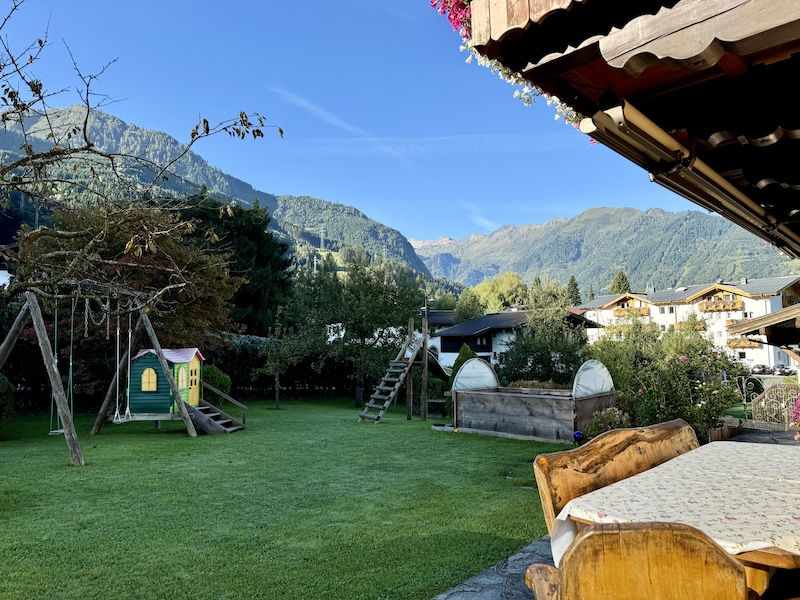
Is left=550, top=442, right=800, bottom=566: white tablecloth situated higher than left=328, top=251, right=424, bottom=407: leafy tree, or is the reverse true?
left=328, top=251, right=424, bottom=407: leafy tree

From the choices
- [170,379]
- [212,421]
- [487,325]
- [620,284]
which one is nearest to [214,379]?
[212,421]

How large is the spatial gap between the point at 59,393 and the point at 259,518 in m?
4.84

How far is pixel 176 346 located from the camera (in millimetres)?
14289

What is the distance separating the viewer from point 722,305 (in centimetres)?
5097

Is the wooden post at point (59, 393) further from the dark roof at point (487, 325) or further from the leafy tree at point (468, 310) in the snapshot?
the leafy tree at point (468, 310)

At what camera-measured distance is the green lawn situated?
3.87 m

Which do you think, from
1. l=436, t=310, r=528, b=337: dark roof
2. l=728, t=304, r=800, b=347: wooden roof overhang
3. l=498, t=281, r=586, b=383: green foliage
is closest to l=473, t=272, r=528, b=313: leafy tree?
l=436, t=310, r=528, b=337: dark roof

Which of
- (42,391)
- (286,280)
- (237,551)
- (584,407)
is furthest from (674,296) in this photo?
(237,551)

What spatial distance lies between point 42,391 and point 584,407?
47.0 ft

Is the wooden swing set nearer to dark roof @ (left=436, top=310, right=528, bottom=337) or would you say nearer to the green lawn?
the green lawn

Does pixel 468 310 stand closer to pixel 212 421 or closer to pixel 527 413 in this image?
pixel 527 413

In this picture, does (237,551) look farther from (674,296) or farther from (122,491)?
(674,296)

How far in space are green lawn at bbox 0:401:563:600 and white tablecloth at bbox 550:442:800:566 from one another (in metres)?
1.87

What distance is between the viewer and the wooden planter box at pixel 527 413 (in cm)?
1038
